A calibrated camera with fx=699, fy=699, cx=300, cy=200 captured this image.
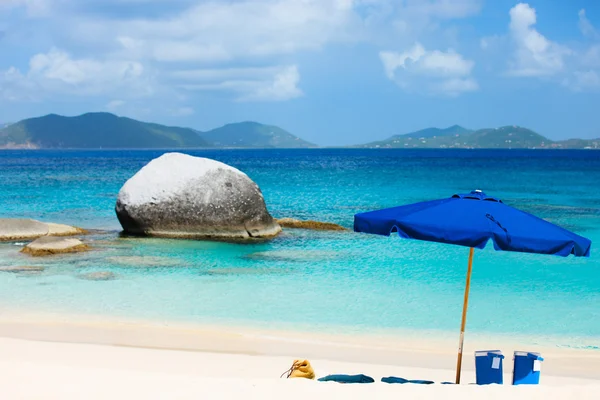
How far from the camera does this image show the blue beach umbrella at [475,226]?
630 cm

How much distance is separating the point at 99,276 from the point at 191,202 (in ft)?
15.2

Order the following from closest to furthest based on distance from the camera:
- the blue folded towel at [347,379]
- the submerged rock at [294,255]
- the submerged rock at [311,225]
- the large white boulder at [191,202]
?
the blue folded towel at [347,379] → the submerged rock at [294,255] → the large white boulder at [191,202] → the submerged rock at [311,225]

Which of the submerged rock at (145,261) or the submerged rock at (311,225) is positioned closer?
the submerged rock at (145,261)

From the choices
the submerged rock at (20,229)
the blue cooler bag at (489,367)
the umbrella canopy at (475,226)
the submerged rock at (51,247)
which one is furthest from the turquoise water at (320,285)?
the umbrella canopy at (475,226)

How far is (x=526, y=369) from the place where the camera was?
23.6ft

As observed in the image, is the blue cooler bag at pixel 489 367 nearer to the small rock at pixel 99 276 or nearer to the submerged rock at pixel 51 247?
the small rock at pixel 99 276

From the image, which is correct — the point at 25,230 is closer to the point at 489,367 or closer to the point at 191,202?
the point at 191,202

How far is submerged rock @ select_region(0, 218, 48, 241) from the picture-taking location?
59.5ft

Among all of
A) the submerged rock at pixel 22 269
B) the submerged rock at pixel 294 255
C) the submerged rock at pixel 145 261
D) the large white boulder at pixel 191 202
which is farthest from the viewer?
the large white boulder at pixel 191 202

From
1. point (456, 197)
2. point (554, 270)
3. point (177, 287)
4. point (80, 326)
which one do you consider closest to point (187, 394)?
point (456, 197)

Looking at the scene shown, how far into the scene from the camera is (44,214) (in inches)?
964

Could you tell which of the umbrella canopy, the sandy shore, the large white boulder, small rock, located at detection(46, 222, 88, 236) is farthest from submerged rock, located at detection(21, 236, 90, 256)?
the umbrella canopy

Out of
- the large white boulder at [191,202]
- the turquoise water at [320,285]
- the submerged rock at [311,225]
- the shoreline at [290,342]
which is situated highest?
the large white boulder at [191,202]

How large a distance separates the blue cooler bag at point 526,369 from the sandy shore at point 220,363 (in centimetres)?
17
